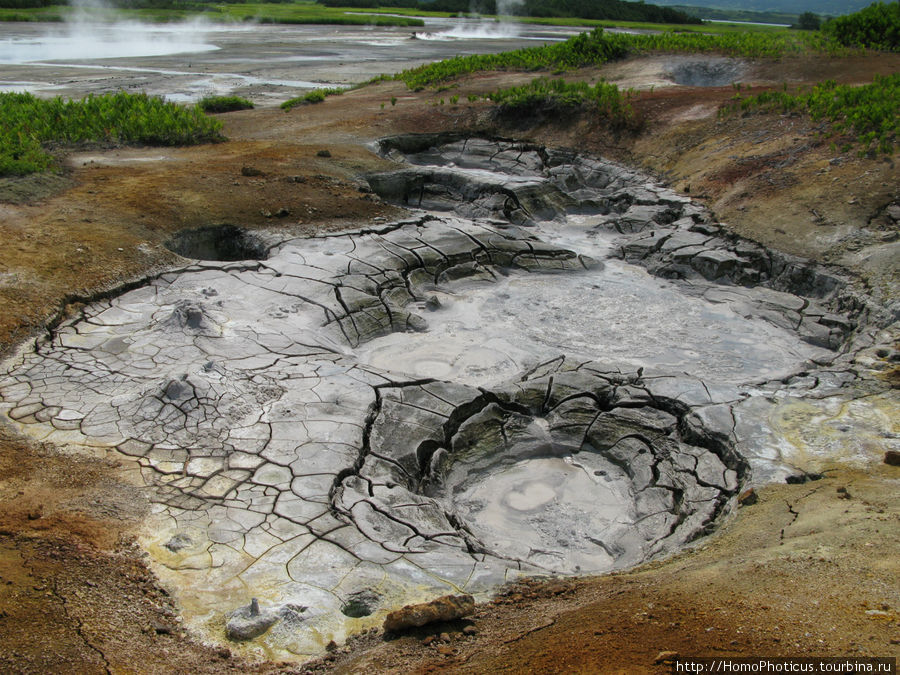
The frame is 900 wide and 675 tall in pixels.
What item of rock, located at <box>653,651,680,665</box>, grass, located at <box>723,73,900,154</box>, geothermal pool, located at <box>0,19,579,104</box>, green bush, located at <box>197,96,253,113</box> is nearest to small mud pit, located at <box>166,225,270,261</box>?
rock, located at <box>653,651,680,665</box>

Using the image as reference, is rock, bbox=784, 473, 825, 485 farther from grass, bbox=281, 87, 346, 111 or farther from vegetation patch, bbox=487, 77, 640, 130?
grass, bbox=281, 87, 346, 111

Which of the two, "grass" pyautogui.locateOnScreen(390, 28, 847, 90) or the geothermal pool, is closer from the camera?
"grass" pyautogui.locateOnScreen(390, 28, 847, 90)

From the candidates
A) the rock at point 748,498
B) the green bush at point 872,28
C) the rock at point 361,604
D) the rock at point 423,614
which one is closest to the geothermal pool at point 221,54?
the green bush at point 872,28

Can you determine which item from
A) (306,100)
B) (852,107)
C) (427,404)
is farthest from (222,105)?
(427,404)

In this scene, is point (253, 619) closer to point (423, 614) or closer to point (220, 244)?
point (423, 614)

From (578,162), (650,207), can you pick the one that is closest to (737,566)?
(650,207)

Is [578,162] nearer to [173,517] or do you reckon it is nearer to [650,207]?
[650,207]

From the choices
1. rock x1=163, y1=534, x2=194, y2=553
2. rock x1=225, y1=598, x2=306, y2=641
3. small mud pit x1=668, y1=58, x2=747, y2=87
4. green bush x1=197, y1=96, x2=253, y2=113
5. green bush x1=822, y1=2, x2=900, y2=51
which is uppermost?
green bush x1=822, y1=2, x2=900, y2=51
